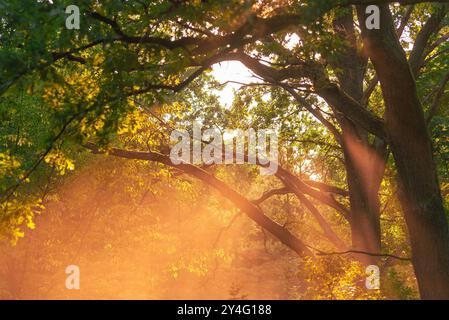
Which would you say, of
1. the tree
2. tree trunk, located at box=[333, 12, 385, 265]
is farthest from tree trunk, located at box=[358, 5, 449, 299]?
tree trunk, located at box=[333, 12, 385, 265]

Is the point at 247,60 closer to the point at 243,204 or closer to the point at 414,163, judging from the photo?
the point at 414,163

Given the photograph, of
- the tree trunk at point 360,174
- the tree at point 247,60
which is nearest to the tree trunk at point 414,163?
the tree at point 247,60

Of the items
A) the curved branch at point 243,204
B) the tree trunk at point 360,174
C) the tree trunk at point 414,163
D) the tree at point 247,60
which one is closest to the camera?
the tree at point 247,60

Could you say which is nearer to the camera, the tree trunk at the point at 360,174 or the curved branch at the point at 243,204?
the curved branch at the point at 243,204

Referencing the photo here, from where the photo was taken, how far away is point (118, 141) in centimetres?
1616

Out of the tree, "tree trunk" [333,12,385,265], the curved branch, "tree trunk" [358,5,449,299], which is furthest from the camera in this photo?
"tree trunk" [333,12,385,265]

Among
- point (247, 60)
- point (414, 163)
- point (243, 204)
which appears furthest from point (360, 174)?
point (247, 60)

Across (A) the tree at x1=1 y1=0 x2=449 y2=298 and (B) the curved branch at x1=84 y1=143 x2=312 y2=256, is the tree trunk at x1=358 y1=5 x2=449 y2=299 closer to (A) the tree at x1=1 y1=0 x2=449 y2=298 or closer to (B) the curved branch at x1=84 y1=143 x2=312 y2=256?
(A) the tree at x1=1 y1=0 x2=449 y2=298

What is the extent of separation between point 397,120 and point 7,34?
6.18 m

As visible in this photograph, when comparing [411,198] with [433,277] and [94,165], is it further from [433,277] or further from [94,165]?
[94,165]

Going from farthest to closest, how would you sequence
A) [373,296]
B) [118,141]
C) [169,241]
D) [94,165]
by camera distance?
1. [169,241]
2. [94,165]
3. [118,141]
4. [373,296]

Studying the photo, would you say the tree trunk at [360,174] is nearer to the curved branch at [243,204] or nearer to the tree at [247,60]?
the curved branch at [243,204]
